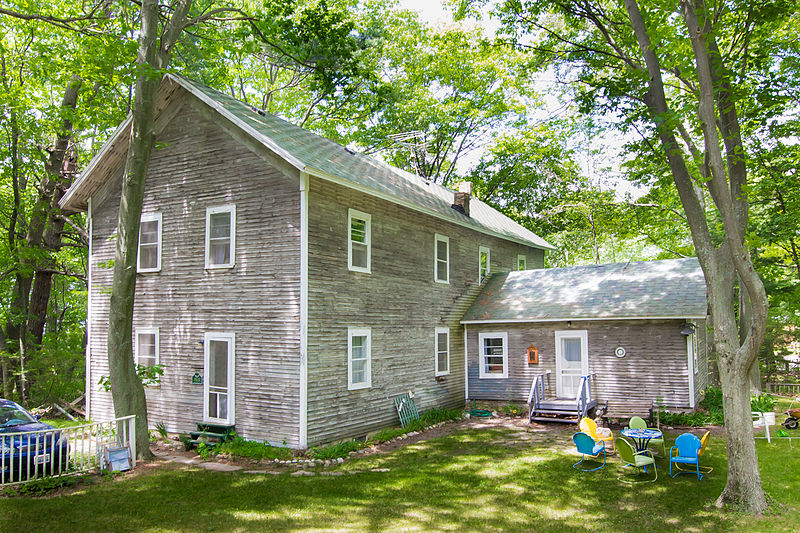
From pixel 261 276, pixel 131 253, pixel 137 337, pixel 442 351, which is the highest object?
pixel 131 253

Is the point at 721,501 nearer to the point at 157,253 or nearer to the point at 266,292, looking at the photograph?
the point at 266,292

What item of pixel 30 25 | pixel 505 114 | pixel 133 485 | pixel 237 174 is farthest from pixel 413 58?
pixel 133 485

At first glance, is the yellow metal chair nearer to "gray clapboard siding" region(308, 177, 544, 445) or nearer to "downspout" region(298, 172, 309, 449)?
"gray clapboard siding" region(308, 177, 544, 445)

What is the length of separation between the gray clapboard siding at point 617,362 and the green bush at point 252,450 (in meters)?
8.21

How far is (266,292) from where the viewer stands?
486 inches

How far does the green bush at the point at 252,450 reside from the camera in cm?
1136

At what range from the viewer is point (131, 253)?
1142 centimetres

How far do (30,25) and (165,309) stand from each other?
458 inches

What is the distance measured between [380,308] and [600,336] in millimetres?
6865

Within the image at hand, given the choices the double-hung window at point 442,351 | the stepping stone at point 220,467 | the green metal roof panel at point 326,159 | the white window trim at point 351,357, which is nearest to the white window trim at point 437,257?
the green metal roof panel at point 326,159

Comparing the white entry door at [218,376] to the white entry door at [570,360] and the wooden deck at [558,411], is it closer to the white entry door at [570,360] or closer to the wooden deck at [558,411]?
the wooden deck at [558,411]

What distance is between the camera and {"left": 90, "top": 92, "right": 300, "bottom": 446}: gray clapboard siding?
1205 centimetres

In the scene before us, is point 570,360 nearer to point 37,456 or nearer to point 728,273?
point 728,273

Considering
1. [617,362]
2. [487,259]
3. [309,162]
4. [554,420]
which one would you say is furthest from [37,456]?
[487,259]
